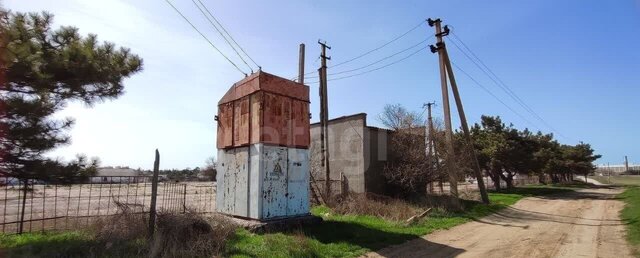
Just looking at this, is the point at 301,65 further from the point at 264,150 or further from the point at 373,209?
the point at 264,150

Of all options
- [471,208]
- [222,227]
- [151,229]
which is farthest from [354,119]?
[151,229]

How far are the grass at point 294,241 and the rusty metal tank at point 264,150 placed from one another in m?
0.98

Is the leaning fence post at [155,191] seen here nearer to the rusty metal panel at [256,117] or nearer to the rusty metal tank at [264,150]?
the rusty metal tank at [264,150]

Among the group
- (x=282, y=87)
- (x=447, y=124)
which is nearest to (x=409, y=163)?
(x=447, y=124)

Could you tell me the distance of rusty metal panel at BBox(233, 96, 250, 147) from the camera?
11.0 meters

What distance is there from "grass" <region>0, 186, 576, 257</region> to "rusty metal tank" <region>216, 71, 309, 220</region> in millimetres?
979

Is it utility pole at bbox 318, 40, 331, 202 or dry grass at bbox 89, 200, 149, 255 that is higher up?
utility pole at bbox 318, 40, 331, 202

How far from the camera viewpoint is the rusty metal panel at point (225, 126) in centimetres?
1171

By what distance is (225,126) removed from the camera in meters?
12.0

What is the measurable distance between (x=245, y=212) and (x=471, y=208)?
12.2 meters

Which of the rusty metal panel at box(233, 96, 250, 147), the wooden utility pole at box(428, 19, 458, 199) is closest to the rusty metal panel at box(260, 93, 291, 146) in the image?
the rusty metal panel at box(233, 96, 250, 147)

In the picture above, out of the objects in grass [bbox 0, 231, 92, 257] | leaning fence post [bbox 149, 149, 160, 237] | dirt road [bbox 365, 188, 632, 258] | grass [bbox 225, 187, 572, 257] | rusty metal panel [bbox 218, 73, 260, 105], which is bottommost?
dirt road [bbox 365, 188, 632, 258]

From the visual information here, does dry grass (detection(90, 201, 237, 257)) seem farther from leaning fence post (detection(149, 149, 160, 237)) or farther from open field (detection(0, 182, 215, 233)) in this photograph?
open field (detection(0, 182, 215, 233))

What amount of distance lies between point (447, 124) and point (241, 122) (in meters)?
11.5
